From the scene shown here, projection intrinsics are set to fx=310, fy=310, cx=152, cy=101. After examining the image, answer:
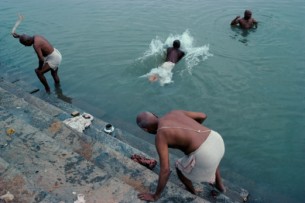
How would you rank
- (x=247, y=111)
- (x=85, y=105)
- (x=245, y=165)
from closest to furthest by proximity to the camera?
(x=245, y=165), (x=247, y=111), (x=85, y=105)

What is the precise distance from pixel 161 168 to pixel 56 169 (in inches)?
60.8

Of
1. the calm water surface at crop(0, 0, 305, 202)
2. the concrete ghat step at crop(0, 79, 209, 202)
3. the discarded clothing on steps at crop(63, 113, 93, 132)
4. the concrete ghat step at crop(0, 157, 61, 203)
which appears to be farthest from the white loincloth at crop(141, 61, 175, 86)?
the concrete ghat step at crop(0, 157, 61, 203)

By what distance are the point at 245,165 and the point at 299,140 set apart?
136cm

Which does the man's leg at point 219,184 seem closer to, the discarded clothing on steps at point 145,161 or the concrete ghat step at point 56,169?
the discarded clothing on steps at point 145,161

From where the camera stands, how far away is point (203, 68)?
29.1 feet

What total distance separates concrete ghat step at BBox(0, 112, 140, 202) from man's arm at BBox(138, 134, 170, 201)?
156mm

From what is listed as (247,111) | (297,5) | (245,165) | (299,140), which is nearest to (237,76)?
(247,111)

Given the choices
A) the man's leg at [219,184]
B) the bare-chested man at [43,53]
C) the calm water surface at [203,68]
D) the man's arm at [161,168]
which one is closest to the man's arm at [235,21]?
the calm water surface at [203,68]

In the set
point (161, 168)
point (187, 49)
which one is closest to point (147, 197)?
point (161, 168)

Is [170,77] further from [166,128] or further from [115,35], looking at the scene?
[166,128]

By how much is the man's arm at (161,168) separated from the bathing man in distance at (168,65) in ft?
15.6

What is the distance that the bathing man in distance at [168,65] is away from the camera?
8391 millimetres

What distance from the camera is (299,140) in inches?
250

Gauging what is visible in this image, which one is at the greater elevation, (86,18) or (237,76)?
(86,18)
